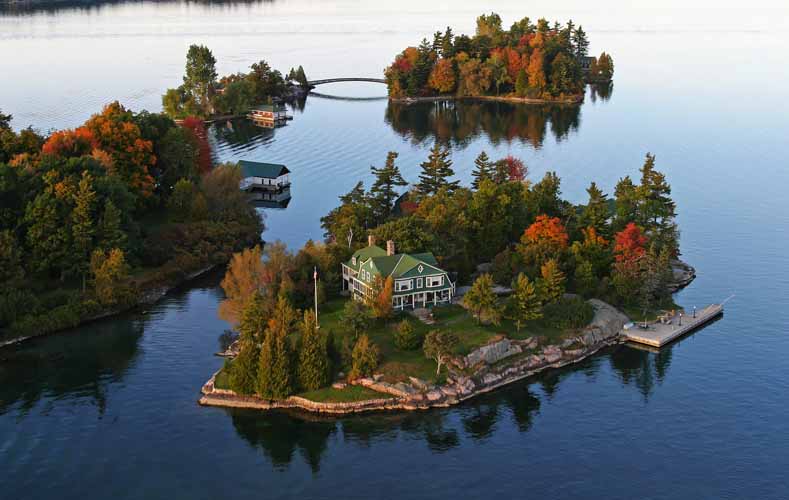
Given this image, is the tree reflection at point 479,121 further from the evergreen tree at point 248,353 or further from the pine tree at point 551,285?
the evergreen tree at point 248,353

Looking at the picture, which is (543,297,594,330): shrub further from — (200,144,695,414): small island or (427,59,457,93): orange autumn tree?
(427,59,457,93): orange autumn tree

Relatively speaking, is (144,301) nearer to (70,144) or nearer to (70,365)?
(70,365)

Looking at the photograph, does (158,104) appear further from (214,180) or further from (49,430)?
(49,430)

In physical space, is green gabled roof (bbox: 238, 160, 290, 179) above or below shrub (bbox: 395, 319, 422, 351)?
above

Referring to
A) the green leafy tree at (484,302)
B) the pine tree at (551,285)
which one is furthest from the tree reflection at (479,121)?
the green leafy tree at (484,302)

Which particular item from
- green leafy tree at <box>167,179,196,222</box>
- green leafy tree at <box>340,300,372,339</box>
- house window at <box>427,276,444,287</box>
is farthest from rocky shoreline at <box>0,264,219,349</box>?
house window at <box>427,276,444,287</box>

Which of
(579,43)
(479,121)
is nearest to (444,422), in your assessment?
(479,121)
